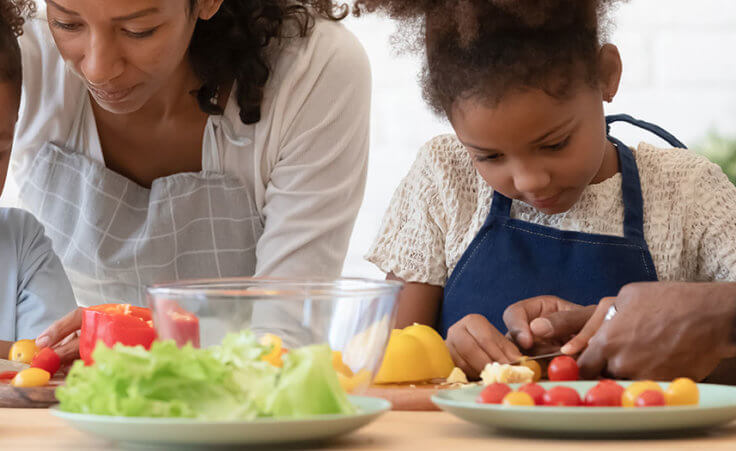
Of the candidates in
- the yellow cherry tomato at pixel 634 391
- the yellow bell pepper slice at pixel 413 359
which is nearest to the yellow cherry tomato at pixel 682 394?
the yellow cherry tomato at pixel 634 391

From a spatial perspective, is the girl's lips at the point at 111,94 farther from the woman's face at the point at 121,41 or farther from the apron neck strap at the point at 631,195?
the apron neck strap at the point at 631,195

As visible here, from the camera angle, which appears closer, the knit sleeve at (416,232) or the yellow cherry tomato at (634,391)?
the yellow cherry tomato at (634,391)

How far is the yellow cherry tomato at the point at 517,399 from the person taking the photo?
71cm

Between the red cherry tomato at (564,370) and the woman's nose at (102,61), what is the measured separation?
82 cm

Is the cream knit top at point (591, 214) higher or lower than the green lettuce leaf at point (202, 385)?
higher

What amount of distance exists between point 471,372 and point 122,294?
87 cm

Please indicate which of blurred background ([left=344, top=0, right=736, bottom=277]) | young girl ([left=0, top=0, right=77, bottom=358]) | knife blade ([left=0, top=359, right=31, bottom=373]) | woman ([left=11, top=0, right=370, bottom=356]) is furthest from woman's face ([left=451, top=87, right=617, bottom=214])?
blurred background ([left=344, top=0, right=736, bottom=277])

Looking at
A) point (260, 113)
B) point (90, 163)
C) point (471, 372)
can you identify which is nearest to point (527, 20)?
point (471, 372)

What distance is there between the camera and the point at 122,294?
178 centimetres

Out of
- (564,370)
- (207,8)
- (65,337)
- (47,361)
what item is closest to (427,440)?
(564,370)

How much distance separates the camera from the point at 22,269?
1.67 meters

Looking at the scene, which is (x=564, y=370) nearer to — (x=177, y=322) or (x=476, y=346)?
(x=476, y=346)

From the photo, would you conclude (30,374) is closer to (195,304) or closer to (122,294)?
(195,304)

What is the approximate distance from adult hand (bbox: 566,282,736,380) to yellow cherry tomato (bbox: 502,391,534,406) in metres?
0.31
